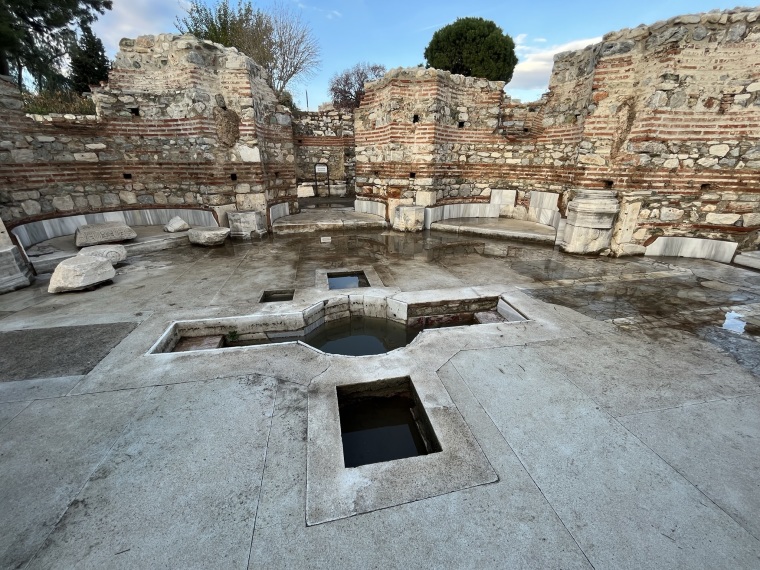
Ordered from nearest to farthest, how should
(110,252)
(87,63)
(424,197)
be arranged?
(110,252), (424,197), (87,63)

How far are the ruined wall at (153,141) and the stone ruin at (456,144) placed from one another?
2 cm

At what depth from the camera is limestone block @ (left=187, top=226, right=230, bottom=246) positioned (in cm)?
638

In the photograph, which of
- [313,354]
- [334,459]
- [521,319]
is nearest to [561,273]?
[521,319]

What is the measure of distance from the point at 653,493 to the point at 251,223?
7.23 meters

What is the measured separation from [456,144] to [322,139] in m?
6.29

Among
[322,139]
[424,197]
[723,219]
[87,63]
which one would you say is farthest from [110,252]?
[87,63]

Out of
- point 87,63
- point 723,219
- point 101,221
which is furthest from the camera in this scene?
point 87,63

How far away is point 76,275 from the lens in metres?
4.12

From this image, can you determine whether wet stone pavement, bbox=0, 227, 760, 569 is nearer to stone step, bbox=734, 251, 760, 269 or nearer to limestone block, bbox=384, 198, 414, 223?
stone step, bbox=734, 251, 760, 269

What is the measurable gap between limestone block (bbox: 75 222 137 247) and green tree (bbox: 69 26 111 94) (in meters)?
15.5

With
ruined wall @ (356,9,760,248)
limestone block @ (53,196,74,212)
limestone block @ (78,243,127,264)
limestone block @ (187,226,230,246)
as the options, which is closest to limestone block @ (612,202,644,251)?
ruined wall @ (356,9,760,248)

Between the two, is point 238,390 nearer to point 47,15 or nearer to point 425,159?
point 425,159

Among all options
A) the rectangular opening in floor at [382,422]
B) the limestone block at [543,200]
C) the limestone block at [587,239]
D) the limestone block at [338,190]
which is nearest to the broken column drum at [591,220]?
the limestone block at [587,239]

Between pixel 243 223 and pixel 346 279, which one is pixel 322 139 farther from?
pixel 346 279
